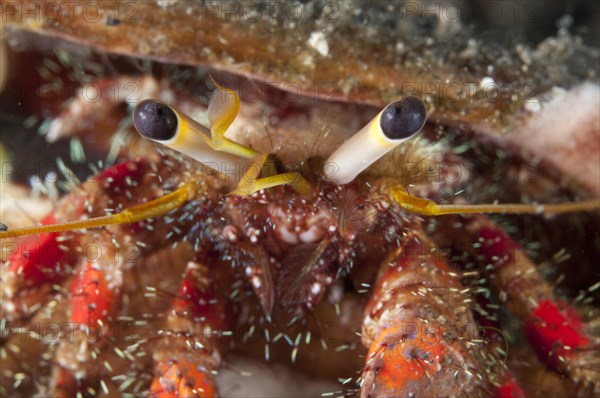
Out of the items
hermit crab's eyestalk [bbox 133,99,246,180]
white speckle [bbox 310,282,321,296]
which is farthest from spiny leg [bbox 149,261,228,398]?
hermit crab's eyestalk [bbox 133,99,246,180]

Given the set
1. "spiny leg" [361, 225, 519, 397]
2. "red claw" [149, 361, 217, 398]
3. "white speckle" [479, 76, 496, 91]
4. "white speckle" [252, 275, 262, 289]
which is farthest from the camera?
"white speckle" [479, 76, 496, 91]

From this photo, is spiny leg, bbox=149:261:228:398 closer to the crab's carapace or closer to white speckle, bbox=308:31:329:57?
the crab's carapace

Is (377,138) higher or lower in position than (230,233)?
higher

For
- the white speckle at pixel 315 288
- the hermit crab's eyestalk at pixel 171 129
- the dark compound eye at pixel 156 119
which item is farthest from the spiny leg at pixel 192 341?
the dark compound eye at pixel 156 119

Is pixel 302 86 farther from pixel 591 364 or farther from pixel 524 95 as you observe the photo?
pixel 591 364

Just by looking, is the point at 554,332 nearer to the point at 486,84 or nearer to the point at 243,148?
the point at 486,84

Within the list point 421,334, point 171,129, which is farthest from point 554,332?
point 171,129
